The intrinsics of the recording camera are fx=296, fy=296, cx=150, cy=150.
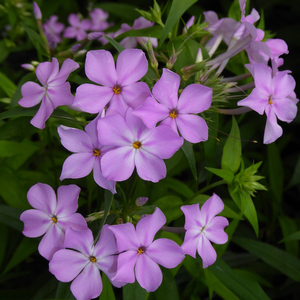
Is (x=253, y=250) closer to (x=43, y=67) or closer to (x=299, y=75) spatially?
(x=43, y=67)

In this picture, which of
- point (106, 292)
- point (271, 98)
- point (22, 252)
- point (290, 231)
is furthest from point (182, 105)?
point (290, 231)

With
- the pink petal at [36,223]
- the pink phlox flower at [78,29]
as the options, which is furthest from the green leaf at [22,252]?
the pink phlox flower at [78,29]

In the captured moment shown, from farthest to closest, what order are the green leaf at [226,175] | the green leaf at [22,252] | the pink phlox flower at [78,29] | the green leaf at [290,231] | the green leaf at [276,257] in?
1. the pink phlox flower at [78,29]
2. the green leaf at [290,231]
3. the green leaf at [276,257]
4. the green leaf at [22,252]
5. the green leaf at [226,175]

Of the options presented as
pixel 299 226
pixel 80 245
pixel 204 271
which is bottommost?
pixel 299 226

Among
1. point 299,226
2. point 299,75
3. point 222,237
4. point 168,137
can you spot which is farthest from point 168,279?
point 299,75

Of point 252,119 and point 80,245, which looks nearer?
point 80,245

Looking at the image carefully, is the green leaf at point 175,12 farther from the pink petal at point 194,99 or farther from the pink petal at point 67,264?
the pink petal at point 67,264

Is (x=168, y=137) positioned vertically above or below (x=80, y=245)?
above

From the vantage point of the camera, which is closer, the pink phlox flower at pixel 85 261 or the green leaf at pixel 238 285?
the pink phlox flower at pixel 85 261
